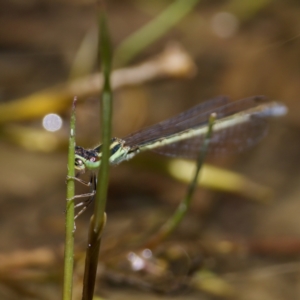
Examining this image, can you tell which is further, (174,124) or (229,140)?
(229,140)

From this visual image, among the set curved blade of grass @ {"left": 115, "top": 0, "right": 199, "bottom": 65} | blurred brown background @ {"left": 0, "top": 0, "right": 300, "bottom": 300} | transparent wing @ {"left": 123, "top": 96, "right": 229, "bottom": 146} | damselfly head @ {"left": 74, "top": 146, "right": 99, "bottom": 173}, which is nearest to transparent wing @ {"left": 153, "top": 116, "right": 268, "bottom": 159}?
transparent wing @ {"left": 123, "top": 96, "right": 229, "bottom": 146}

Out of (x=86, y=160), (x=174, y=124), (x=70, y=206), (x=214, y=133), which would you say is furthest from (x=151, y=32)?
(x=70, y=206)

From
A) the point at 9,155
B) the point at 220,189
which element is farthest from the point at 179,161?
the point at 9,155

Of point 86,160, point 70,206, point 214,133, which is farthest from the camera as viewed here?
point 214,133

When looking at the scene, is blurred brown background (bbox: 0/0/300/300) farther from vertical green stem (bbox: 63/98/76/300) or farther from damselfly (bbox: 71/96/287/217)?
vertical green stem (bbox: 63/98/76/300)

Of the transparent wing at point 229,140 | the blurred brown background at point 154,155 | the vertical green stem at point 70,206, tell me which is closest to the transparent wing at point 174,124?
the transparent wing at point 229,140

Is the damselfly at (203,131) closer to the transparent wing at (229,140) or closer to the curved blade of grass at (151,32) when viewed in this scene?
the transparent wing at (229,140)

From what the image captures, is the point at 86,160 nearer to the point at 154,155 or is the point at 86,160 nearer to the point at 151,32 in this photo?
the point at 154,155
